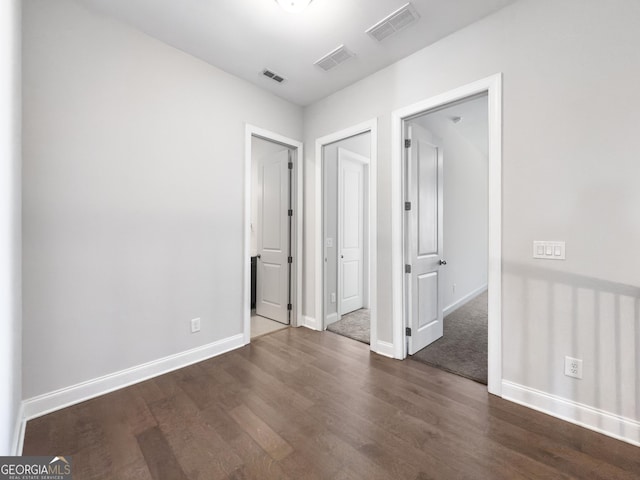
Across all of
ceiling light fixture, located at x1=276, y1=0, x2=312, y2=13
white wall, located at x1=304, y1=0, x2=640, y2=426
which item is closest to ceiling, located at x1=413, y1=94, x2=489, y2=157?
white wall, located at x1=304, y1=0, x2=640, y2=426

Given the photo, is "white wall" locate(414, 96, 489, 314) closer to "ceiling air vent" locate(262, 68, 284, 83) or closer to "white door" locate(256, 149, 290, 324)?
"ceiling air vent" locate(262, 68, 284, 83)

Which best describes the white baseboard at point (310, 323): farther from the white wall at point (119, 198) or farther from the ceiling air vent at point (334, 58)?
the ceiling air vent at point (334, 58)

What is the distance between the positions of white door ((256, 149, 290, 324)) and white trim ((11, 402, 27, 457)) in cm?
240

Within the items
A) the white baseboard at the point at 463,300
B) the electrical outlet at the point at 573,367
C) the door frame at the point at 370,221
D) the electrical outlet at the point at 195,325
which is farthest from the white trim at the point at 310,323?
the electrical outlet at the point at 573,367

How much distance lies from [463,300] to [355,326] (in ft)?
7.79

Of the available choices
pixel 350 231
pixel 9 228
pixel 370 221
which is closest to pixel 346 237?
pixel 350 231

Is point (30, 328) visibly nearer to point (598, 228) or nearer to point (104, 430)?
point (104, 430)

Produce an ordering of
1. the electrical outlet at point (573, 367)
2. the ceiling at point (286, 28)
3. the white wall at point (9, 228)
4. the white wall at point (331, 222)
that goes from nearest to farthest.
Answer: the white wall at point (9, 228) < the electrical outlet at point (573, 367) < the ceiling at point (286, 28) < the white wall at point (331, 222)

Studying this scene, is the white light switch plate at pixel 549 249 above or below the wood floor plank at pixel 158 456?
above

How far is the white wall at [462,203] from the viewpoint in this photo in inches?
161

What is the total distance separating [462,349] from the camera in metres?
2.83

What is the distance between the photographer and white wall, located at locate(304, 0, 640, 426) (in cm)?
158

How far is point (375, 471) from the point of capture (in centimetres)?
137

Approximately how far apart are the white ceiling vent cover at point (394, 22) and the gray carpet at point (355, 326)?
3.01 meters
